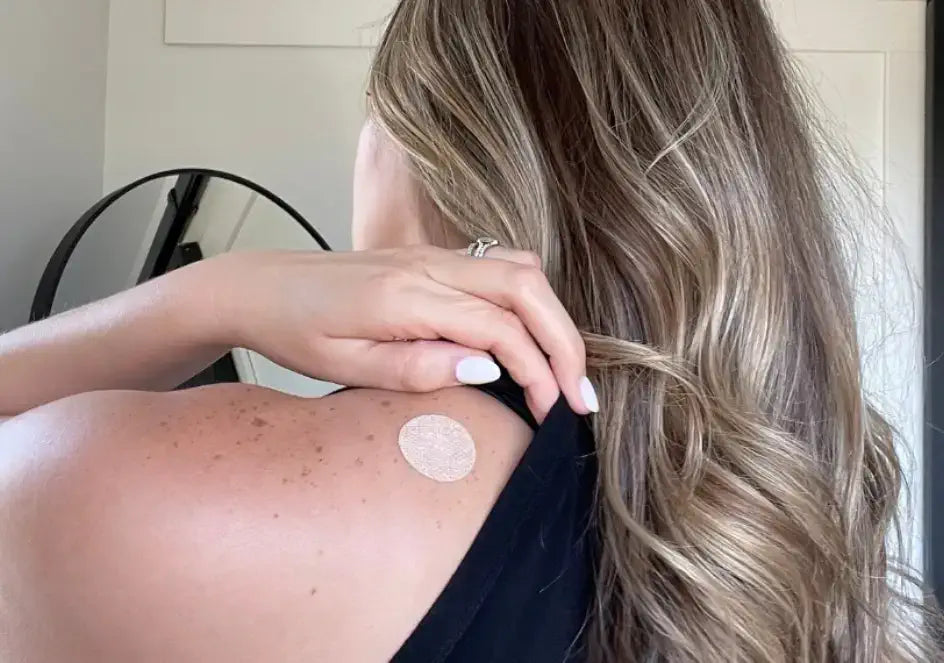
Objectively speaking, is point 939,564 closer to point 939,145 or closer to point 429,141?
point 939,145

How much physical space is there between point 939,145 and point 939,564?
0.77 meters

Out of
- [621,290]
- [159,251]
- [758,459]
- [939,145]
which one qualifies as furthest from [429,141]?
[939,145]

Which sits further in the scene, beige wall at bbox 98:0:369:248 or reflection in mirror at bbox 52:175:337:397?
beige wall at bbox 98:0:369:248

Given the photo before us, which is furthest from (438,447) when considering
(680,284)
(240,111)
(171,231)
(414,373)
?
(240,111)

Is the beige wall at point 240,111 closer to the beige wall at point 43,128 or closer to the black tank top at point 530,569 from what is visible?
the beige wall at point 43,128

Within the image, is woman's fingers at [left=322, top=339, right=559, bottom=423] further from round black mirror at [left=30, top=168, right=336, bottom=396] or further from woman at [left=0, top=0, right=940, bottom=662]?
round black mirror at [left=30, top=168, right=336, bottom=396]

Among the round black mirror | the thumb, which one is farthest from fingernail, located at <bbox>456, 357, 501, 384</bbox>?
the round black mirror

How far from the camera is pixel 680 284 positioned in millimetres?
568

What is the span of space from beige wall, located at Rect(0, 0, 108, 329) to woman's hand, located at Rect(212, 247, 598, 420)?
1010mm

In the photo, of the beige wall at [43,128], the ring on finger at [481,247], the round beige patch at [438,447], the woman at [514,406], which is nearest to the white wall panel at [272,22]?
the beige wall at [43,128]

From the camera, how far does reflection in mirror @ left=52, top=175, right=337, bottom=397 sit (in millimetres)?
1425

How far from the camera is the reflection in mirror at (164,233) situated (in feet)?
4.67

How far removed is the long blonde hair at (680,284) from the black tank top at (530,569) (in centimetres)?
2

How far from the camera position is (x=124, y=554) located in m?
0.37
